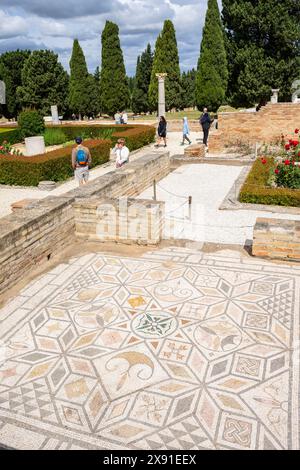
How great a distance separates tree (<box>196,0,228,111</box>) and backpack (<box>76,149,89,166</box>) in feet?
78.0

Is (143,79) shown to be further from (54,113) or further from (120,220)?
(120,220)

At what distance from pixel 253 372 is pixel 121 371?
1230 millimetres

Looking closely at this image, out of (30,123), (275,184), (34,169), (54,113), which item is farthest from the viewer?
(54,113)

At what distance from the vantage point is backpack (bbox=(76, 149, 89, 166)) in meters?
8.36

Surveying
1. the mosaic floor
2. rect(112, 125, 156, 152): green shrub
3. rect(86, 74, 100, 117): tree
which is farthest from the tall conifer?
the mosaic floor

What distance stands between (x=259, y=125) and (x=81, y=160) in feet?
33.2

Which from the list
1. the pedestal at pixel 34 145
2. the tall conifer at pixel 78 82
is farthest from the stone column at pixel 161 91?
the tall conifer at pixel 78 82

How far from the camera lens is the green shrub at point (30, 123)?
65.0 ft

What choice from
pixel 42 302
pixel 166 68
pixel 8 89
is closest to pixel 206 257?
pixel 42 302

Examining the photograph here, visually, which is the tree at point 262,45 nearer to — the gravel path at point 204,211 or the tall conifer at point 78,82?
the gravel path at point 204,211

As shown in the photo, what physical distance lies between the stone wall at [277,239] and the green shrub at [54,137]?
1594cm

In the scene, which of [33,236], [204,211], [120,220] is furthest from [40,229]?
[204,211]

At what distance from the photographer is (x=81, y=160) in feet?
27.8
